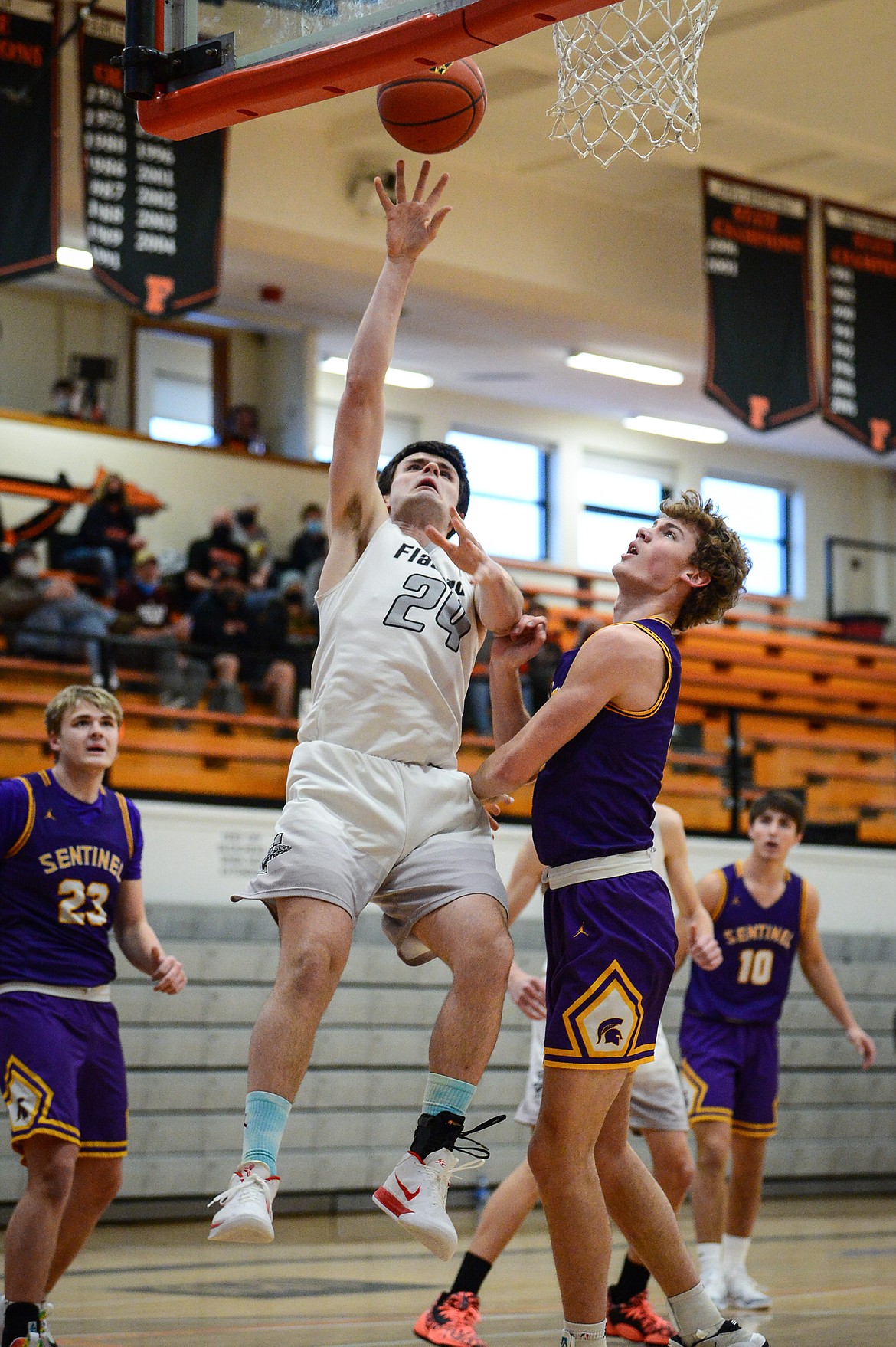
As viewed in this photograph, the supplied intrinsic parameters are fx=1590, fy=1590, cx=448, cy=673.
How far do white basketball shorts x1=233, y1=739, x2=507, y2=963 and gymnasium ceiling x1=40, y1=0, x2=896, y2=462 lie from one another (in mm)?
7391

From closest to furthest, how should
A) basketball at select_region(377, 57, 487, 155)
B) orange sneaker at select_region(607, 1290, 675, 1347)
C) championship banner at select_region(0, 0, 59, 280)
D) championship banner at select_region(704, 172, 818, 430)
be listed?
basketball at select_region(377, 57, 487, 155) → orange sneaker at select_region(607, 1290, 675, 1347) → championship banner at select_region(0, 0, 59, 280) → championship banner at select_region(704, 172, 818, 430)

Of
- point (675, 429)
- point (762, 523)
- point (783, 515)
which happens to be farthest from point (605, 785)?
point (783, 515)

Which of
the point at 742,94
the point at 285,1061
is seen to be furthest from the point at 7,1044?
the point at 742,94

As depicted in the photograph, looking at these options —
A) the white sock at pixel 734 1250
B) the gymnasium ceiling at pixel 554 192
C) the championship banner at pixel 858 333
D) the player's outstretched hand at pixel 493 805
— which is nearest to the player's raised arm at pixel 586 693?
the player's outstretched hand at pixel 493 805

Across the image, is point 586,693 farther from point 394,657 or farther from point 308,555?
point 308,555

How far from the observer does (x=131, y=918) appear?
5.16 meters

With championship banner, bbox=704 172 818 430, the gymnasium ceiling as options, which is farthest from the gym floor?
the gymnasium ceiling

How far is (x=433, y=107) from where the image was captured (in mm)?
4301

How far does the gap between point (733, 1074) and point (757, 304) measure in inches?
248

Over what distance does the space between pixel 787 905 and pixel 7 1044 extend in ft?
10.8

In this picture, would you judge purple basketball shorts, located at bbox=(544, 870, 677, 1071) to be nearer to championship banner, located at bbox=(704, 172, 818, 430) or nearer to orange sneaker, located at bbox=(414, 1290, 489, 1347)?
orange sneaker, located at bbox=(414, 1290, 489, 1347)

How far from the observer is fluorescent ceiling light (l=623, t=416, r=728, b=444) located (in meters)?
17.9

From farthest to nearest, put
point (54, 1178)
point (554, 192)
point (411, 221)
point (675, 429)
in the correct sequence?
point (675, 429) < point (554, 192) < point (54, 1178) < point (411, 221)

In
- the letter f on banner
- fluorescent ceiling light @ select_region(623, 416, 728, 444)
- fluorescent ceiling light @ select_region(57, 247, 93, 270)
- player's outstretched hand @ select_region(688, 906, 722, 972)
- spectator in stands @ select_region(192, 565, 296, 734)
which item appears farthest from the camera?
fluorescent ceiling light @ select_region(623, 416, 728, 444)
